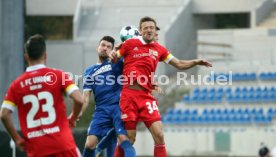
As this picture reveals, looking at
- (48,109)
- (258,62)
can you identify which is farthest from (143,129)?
(48,109)

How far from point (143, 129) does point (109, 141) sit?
15322mm

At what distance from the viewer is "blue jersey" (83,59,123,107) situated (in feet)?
45.8

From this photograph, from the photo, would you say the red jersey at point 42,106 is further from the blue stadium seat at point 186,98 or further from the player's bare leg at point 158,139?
the blue stadium seat at point 186,98

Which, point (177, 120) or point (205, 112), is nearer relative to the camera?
point (177, 120)

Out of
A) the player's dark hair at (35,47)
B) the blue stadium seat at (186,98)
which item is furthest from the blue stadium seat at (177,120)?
the player's dark hair at (35,47)

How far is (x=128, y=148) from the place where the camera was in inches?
517

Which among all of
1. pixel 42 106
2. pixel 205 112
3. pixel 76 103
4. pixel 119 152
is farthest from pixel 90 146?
pixel 205 112

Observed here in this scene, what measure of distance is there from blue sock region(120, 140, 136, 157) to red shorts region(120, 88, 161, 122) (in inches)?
12.9

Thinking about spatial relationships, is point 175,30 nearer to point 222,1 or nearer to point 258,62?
point 222,1

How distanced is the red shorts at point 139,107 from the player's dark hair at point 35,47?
3554 mm

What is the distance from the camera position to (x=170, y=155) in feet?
94.0

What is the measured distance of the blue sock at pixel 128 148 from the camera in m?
13.1

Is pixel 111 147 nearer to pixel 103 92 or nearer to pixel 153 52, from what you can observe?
pixel 103 92

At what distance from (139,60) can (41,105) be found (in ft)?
11.8
